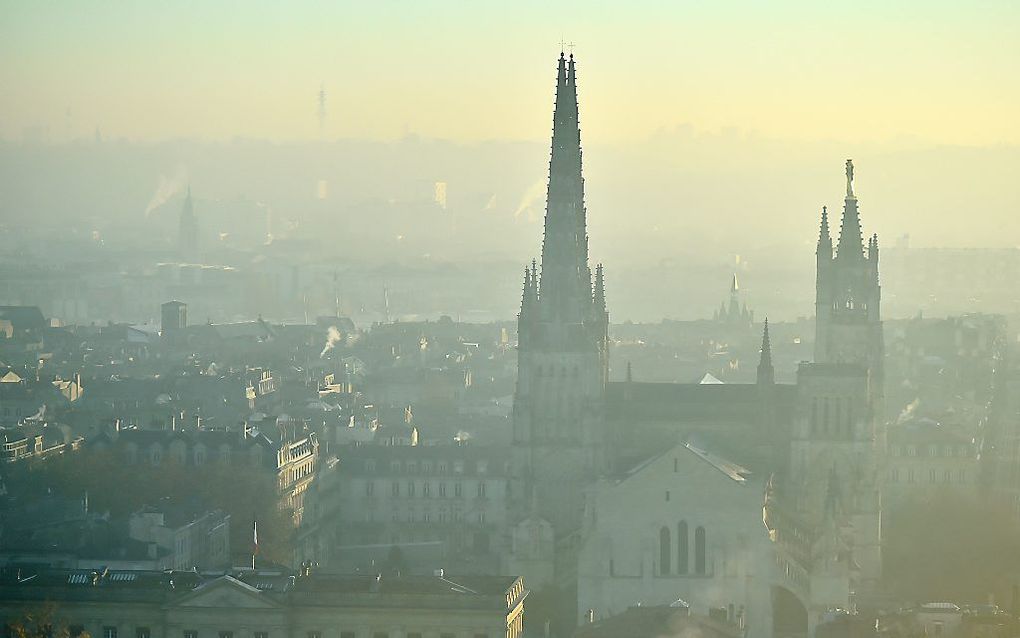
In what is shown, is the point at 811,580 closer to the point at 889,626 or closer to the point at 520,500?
the point at 889,626

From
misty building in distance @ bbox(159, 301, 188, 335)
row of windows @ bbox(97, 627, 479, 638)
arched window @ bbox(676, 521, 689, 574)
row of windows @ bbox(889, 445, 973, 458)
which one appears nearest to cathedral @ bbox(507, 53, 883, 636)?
arched window @ bbox(676, 521, 689, 574)

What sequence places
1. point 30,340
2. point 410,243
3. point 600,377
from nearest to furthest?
point 600,377 < point 30,340 < point 410,243

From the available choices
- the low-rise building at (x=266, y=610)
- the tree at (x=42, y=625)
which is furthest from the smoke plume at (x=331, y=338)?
the tree at (x=42, y=625)

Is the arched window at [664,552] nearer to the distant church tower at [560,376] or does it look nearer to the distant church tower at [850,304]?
the distant church tower at [560,376]

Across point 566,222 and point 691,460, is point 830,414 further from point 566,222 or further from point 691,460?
point 566,222

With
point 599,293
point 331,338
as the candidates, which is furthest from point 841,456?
point 331,338

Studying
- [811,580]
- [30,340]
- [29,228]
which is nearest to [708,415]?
[811,580]
